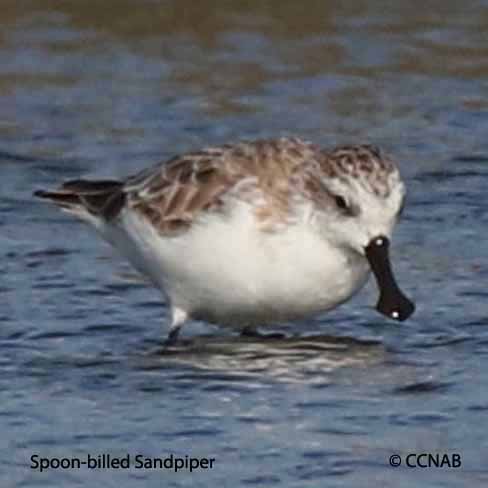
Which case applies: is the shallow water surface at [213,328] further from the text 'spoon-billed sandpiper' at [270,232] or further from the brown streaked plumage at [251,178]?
the brown streaked plumage at [251,178]

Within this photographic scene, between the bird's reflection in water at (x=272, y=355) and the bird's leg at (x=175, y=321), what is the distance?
0.04 meters

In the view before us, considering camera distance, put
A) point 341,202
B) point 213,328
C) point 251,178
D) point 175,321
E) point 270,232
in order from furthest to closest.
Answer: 1. point 213,328
2. point 175,321
3. point 251,178
4. point 270,232
5. point 341,202

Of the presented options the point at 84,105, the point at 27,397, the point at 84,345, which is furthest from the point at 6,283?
the point at 84,105

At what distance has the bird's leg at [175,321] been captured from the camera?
10.6 meters

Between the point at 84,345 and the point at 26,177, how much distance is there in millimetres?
3373

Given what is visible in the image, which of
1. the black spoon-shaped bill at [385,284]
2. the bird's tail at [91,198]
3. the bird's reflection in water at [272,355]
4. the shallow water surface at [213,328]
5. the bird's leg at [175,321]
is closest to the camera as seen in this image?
the shallow water surface at [213,328]

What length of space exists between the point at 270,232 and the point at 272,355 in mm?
616

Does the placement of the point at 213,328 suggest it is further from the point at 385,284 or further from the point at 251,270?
the point at 385,284

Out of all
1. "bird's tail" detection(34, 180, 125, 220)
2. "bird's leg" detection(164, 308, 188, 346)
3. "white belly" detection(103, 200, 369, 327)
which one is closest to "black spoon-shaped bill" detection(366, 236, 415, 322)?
"white belly" detection(103, 200, 369, 327)

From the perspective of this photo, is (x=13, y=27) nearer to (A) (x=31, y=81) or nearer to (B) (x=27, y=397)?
(A) (x=31, y=81)

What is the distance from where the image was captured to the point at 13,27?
54.5ft

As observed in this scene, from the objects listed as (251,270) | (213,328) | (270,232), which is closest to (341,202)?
(270,232)

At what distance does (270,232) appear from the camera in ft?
33.5

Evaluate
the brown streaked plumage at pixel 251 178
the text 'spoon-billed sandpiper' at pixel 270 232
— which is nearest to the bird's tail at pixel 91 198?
the brown streaked plumage at pixel 251 178
